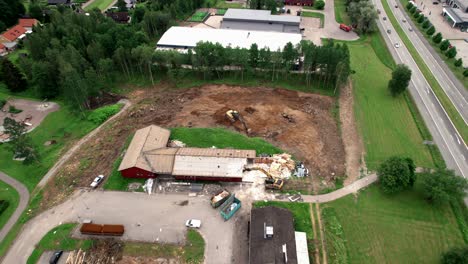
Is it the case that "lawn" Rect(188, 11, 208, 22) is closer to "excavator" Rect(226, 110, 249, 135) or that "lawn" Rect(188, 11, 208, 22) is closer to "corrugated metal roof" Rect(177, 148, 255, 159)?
"excavator" Rect(226, 110, 249, 135)

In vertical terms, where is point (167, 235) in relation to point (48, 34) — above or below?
below

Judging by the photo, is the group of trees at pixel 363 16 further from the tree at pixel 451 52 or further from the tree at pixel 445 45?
the tree at pixel 451 52

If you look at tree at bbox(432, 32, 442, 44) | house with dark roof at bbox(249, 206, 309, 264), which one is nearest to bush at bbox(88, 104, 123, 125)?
house with dark roof at bbox(249, 206, 309, 264)

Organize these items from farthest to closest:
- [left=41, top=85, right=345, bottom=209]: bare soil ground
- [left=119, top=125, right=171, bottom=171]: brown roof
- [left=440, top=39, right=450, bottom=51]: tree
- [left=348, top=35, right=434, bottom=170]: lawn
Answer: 1. [left=440, top=39, right=450, bottom=51]: tree
2. [left=348, top=35, right=434, bottom=170]: lawn
3. [left=41, top=85, right=345, bottom=209]: bare soil ground
4. [left=119, top=125, right=171, bottom=171]: brown roof

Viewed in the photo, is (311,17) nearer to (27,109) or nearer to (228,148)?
(228,148)

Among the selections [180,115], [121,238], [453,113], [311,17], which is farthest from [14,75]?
[453,113]

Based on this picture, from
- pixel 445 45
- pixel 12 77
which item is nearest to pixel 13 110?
pixel 12 77
